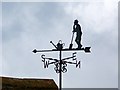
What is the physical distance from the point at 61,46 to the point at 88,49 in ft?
2.56

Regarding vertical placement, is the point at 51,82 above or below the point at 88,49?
below

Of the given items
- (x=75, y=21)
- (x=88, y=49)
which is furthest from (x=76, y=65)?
(x=75, y=21)

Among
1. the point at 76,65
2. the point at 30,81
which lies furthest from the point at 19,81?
the point at 76,65

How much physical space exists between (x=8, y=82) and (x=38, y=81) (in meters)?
2.27

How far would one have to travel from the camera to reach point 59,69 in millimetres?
10688

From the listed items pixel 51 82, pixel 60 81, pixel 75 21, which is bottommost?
pixel 51 82

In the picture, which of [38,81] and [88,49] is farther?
[38,81]

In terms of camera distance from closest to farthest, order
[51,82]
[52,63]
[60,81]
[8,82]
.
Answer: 1. [60,81]
2. [52,63]
3. [8,82]
4. [51,82]

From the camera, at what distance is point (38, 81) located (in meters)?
27.5

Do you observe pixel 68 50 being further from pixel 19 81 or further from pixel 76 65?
pixel 19 81

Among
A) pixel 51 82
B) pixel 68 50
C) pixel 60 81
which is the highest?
pixel 68 50

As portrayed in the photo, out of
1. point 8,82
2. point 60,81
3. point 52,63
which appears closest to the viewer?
point 60,81

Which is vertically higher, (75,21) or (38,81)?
(75,21)

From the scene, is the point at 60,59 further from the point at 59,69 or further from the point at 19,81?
the point at 19,81
